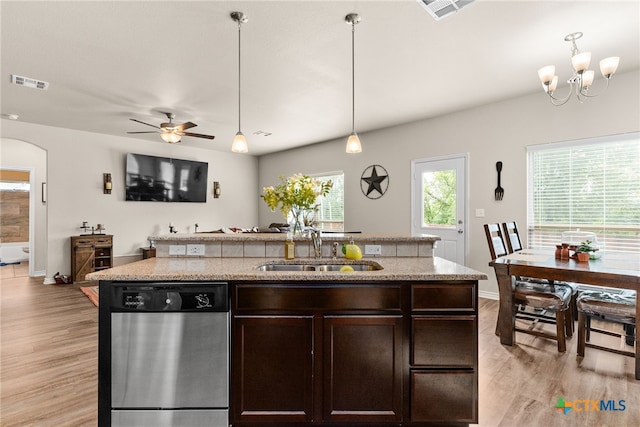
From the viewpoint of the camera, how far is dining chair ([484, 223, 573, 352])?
2.80 meters

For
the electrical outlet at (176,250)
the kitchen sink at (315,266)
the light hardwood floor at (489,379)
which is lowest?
the light hardwood floor at (489,379)

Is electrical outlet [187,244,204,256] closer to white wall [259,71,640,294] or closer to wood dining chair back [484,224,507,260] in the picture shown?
wood dining chair back [484,224,507,260]

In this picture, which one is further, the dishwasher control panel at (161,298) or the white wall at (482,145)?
the white wall at (482,145)

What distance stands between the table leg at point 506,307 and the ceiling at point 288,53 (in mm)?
2055

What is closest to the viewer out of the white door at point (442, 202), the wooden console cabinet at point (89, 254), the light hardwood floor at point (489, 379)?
the light hardwood floor at point (489, 379)

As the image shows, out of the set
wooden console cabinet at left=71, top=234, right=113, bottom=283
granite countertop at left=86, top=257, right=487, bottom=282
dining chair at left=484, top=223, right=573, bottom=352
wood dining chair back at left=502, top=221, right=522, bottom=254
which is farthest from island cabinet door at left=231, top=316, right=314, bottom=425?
wooden console cabinet at left=71, top=234, right=113, bottom=283

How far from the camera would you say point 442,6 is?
7.79 ft

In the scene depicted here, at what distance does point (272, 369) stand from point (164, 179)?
606 cm

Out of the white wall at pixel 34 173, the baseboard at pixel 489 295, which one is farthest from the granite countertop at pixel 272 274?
the white wall at pixel 34 173

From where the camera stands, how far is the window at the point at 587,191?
3.55 m

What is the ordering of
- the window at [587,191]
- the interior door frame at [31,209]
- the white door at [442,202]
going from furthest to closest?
the interior door frame at [31,209], the white door at [442,202], the window at [587,191]

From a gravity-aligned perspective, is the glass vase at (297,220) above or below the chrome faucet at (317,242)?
above

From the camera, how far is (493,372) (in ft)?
8.20

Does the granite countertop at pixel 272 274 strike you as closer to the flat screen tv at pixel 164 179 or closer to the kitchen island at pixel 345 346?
the kitchen island at pixel 345 346
